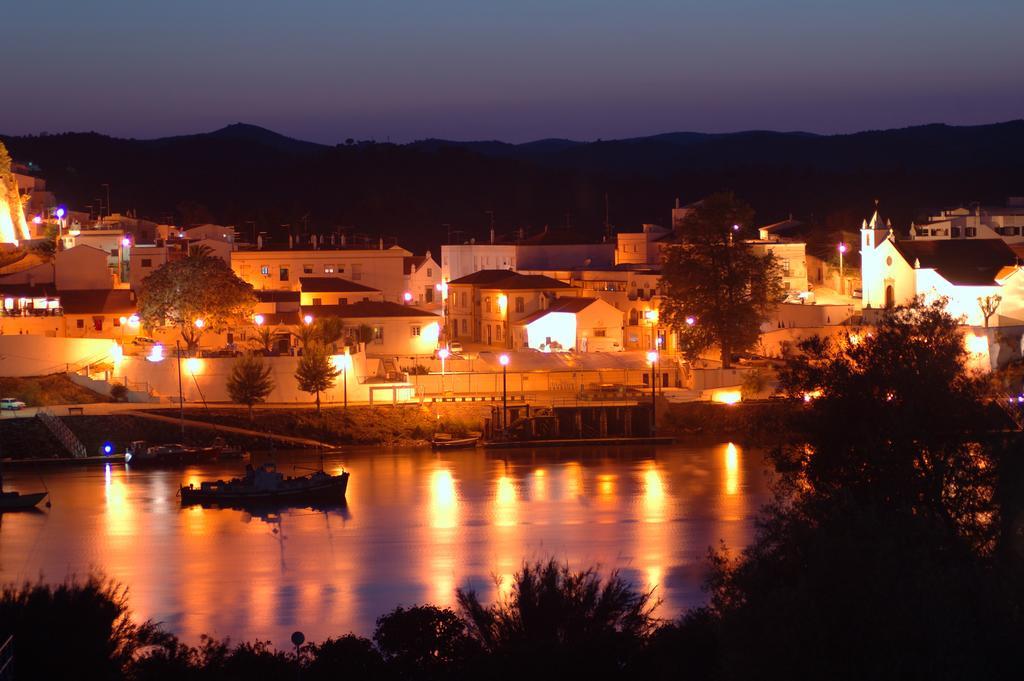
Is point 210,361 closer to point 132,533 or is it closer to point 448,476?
point 448,476

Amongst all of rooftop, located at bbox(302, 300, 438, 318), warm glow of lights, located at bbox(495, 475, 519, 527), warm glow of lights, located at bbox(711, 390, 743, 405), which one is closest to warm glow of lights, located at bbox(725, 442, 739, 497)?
warm glow of lights, located at bbox(711, 390, 743, 405)

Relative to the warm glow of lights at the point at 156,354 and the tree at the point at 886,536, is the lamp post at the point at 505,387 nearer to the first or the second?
the warm glow of lights at the point at 156,354

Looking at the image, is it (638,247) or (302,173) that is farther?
(302,173)

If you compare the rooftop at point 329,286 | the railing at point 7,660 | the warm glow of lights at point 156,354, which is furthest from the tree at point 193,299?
the railing at point 7,660

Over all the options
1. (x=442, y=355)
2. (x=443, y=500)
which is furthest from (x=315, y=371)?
(x=443, y=500)

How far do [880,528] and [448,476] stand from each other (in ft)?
36.4

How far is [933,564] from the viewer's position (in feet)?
21.6

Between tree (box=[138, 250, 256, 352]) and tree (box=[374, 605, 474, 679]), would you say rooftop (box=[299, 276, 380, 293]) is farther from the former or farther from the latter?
tree (box=[374, 605, 474, 679])

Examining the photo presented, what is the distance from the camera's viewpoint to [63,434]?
60.0 ft

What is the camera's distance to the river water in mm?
11906

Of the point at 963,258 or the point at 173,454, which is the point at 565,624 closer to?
the point at 173,454

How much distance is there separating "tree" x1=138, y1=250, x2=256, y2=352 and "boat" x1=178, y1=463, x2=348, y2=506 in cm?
430

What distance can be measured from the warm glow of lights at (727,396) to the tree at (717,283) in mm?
681

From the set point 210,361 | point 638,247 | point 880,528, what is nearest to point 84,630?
point 880,528
